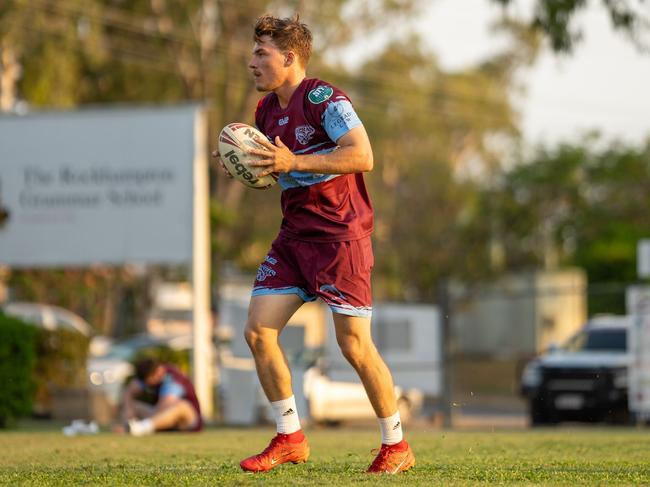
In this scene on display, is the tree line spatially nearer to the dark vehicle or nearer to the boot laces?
the dark vehicle

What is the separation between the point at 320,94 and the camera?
21.8 feet

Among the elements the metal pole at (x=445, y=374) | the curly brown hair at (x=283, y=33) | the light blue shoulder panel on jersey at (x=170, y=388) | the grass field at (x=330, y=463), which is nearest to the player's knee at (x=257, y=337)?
the grass field at (x=330, y=463)

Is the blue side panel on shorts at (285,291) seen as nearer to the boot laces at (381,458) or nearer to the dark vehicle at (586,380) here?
the boot laces at (381,458)

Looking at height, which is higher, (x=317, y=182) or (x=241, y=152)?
(x=241, y=152)

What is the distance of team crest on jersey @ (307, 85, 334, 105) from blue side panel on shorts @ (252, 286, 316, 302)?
96 cm

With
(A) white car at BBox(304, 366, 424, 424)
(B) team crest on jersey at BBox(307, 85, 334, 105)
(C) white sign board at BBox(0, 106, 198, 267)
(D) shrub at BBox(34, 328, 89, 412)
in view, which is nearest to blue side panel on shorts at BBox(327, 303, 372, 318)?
(B) team crest on jersey at BBox(307, 85, 334, 105)

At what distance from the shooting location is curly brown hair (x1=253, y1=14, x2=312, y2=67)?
6750 millimetres

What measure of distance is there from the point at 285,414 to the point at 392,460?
0.62 meters

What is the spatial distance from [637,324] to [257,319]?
11.9m

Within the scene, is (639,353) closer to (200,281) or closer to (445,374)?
(445,374)

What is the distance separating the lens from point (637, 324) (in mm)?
17641

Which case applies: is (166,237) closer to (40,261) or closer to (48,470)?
(40,261)

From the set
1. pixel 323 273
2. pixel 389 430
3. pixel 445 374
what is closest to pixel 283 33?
pixel 323 273

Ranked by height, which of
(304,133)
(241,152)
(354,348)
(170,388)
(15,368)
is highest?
(304,133)
